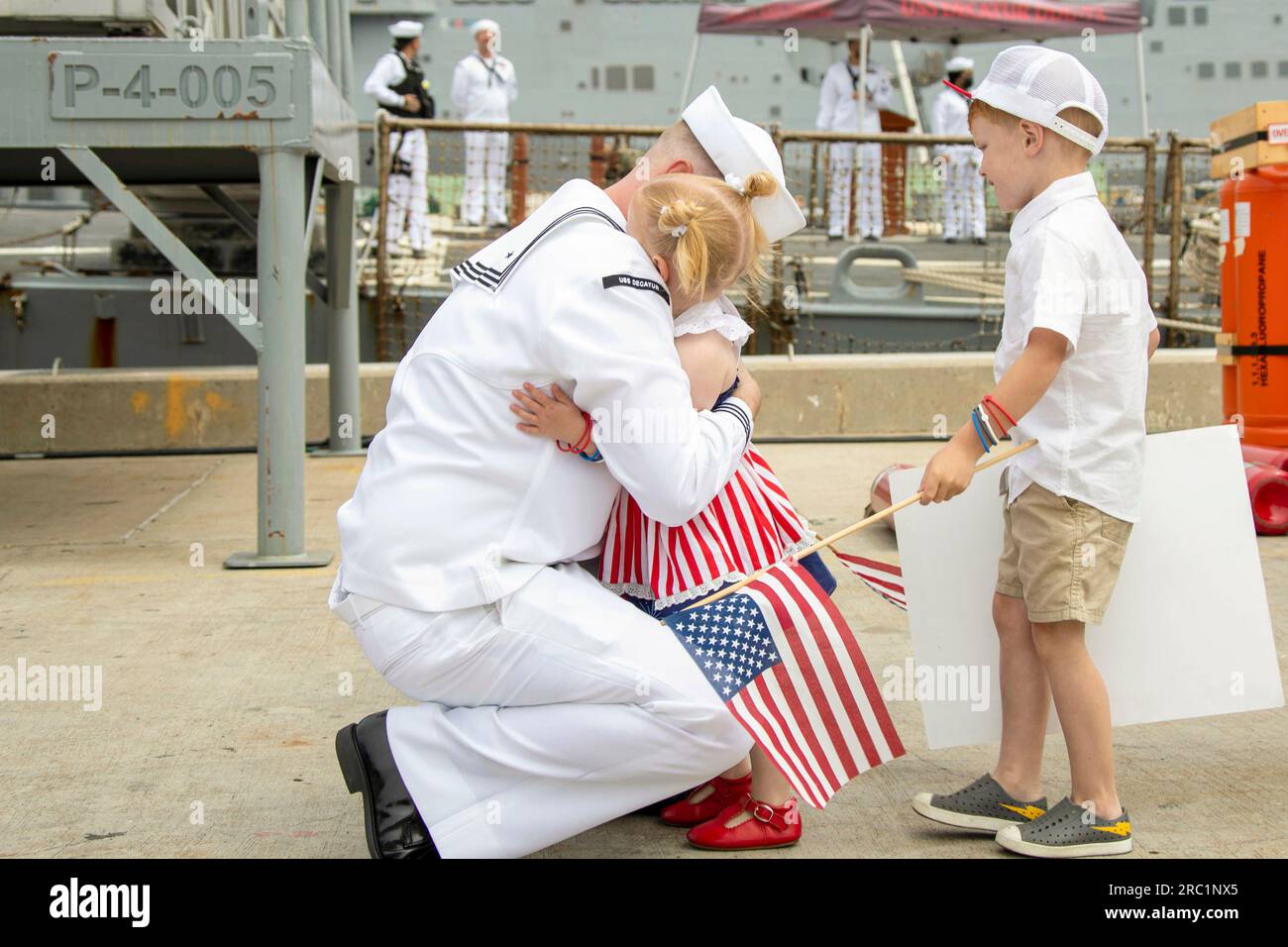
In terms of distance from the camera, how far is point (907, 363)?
9750 millimetres

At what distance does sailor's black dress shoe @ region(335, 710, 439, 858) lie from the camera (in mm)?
2736

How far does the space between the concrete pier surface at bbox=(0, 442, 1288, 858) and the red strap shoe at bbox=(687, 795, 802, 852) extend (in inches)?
1.3

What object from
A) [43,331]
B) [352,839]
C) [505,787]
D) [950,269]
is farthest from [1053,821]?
[950,269]

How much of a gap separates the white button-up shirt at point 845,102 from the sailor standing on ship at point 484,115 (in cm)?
347

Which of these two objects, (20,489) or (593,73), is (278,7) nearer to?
(20,489)

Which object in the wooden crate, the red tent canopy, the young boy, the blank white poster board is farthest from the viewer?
the red tent canopy

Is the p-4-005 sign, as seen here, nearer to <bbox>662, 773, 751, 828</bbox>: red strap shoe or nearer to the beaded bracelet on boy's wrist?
<bbox>662, 773, 751, 828</bbox>: red strap shoe

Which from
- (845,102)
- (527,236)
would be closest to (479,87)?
(845,102)

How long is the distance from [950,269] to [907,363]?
4.37m

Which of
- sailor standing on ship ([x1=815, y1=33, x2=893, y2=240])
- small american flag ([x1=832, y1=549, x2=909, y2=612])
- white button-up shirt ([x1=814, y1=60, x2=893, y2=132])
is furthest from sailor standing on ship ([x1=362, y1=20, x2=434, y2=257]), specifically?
small american flag ([x1=832, y1=549, x2=909, y2=612])

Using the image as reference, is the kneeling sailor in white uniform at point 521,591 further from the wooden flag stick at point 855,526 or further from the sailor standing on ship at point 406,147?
the sailor standing on ship at point 406,147

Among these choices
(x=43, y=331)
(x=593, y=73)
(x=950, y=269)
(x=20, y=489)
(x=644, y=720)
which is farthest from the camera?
(x=593, y=73)

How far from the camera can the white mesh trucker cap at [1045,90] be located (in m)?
2.88

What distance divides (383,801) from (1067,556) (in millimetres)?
1381
